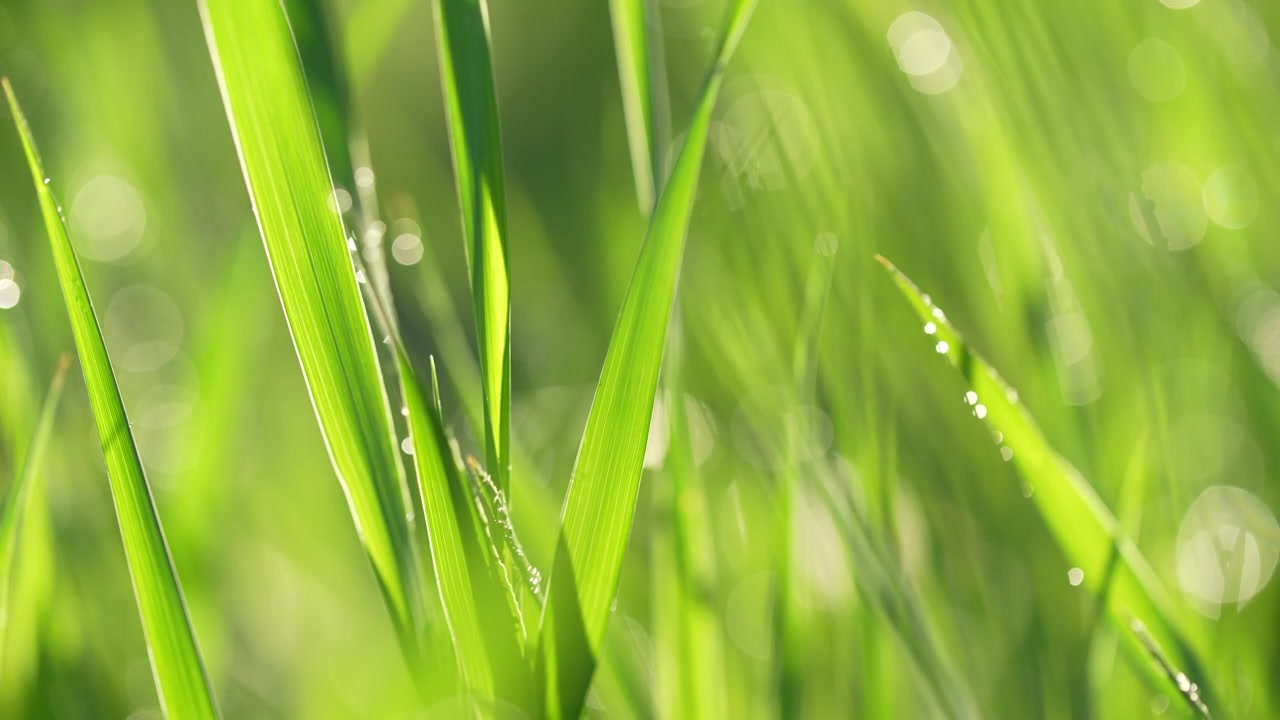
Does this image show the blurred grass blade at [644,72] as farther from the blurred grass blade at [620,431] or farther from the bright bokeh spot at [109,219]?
the bright bokeh spot at [109,219]

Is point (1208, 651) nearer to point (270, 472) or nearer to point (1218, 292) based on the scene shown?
point (1218, 292)

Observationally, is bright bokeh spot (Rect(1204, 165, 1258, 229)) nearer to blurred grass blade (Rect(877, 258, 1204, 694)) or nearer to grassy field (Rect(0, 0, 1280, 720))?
grassy field (Rect(0, 0, 1280, 720))

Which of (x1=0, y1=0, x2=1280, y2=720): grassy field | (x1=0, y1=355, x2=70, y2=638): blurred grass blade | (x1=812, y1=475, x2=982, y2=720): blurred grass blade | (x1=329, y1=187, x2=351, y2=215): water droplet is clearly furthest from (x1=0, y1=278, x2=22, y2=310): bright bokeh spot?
(x1=812, y1=475, x2=982, y2=720): blurred grass blade

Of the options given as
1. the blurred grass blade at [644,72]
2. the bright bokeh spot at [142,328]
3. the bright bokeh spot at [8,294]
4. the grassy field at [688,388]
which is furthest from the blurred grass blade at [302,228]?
the bright bokeh spot at [142,328]

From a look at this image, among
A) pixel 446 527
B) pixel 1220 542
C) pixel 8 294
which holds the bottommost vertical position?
pixel 1220 542

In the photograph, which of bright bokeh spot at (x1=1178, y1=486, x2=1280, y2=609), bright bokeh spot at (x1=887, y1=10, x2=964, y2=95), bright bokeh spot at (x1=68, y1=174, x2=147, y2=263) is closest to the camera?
bright bokeh spot at (x1=1178, y1=486, x2=1280, y2=609)

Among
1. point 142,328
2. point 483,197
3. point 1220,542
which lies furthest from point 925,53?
point 142,328

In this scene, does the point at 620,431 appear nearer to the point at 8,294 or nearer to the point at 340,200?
the point at 340,200
